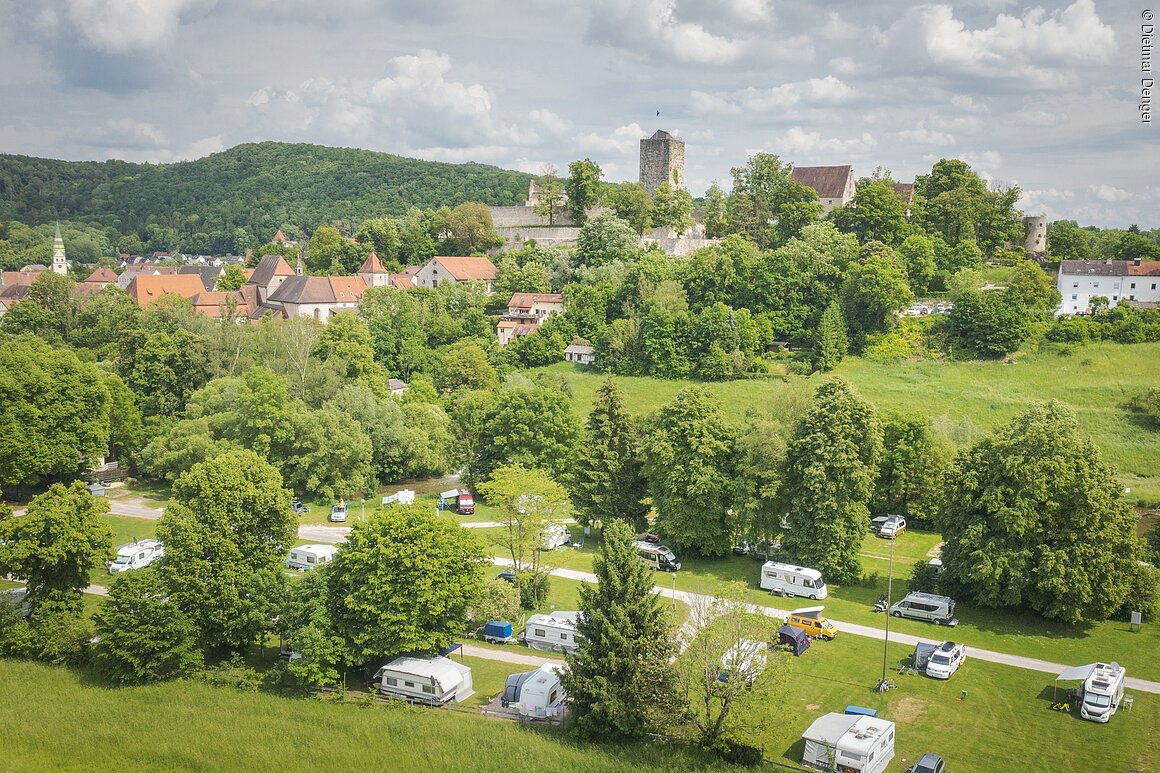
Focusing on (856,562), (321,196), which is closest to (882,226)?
(856,562)

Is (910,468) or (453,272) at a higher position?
(453,272)

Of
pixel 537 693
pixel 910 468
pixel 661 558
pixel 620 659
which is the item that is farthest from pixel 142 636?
pixel 910 468

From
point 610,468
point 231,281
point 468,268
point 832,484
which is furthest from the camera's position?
point 231,281

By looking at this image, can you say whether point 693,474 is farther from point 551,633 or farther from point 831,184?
point 831,184

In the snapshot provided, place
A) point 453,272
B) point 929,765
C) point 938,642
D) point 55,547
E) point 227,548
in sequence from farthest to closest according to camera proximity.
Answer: point 453,272, point 55,547, point 227,548, point 938,642, point 929,765

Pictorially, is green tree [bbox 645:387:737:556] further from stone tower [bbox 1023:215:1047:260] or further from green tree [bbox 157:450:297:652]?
stone tower [bbox 1023:215:1047:260]

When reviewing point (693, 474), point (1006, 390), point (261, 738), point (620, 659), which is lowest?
point (261, 738)

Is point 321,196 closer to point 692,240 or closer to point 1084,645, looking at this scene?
point 692,240

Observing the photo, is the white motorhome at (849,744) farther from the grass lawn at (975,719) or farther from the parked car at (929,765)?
the parked car at (929,765)
